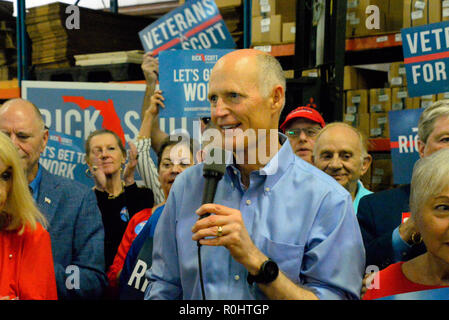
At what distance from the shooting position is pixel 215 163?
1462 millimetres

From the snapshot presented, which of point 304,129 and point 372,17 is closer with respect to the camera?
point 304,129

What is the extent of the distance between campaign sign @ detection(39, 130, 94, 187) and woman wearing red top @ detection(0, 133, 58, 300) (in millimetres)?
1752

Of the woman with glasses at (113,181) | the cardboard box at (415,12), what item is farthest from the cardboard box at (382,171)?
the woman with glasses at (113,181)

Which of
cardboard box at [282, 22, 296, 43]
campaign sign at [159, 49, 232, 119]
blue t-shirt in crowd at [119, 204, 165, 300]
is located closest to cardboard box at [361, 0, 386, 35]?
cardboard box at [282, 22, 296, 43]

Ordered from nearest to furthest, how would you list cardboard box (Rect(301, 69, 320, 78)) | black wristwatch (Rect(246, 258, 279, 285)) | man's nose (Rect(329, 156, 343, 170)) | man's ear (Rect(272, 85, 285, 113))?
black wristwatch (Rect(246, 258, 279, 285))
man's ear (Rect(272, 85, 285, 113))
man's nose (Rect(329, 156, 343, 170))
cardboard box (Rect(301, 69, 320, 78))

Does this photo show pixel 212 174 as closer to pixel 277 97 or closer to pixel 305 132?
pixel 277 97

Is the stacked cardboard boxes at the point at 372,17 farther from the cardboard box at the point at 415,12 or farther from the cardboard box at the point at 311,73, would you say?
the cardboard box at the point at 311,73

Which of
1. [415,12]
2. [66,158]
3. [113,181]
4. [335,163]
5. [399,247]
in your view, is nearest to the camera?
[399,247]

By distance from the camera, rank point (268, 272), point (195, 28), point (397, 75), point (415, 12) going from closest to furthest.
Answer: point (268, 272)
point (195, 28)
point (415, 12)
point (397, 75)

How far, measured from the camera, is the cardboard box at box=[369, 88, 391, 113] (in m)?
4.31

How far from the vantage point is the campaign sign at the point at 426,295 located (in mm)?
1496

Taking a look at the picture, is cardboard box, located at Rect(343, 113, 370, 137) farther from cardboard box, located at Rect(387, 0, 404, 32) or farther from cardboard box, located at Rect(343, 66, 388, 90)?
cardboard box, located at Rect(387, 0, 404, 32)

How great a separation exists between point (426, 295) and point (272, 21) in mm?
3350

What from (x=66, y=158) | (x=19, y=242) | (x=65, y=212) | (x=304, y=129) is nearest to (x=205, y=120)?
(x=304, y=129)
